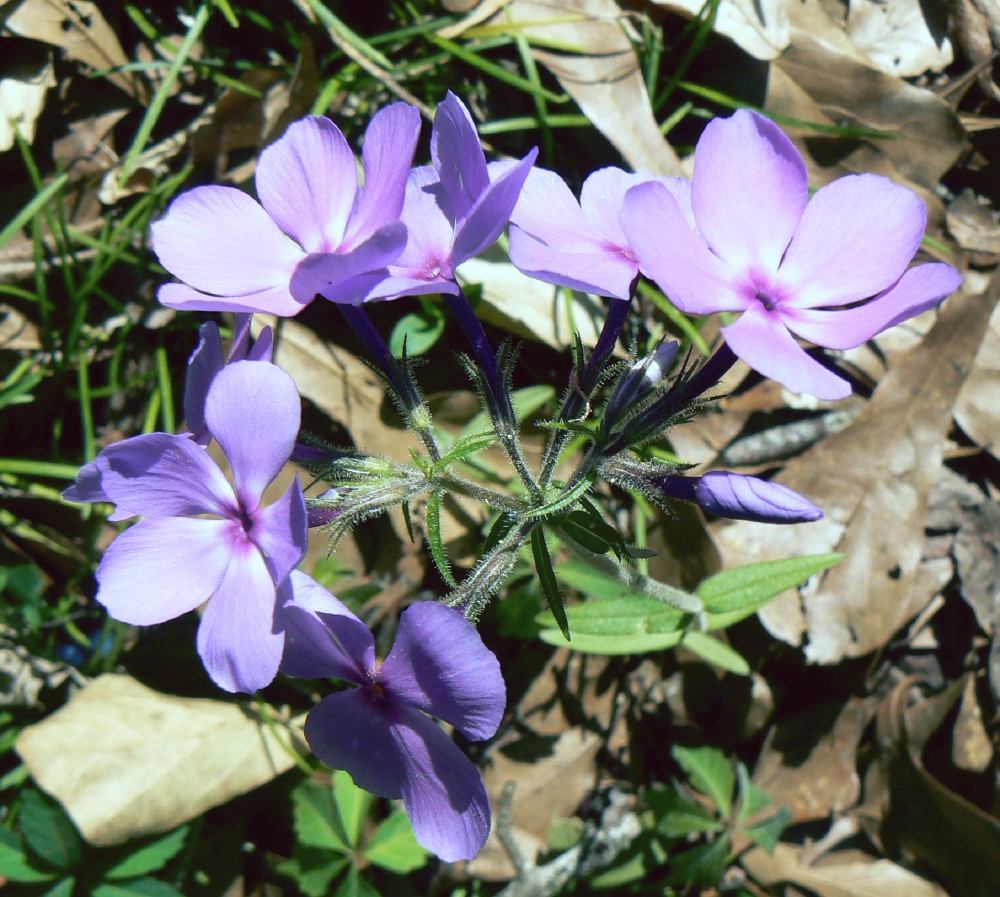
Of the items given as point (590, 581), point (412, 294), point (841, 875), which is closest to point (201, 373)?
point (412, 294)

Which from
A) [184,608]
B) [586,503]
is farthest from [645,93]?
[184,608]

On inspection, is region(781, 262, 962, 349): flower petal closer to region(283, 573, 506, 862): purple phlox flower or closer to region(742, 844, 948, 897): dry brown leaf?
region(283, 573, 506, 862): purple phlox flower

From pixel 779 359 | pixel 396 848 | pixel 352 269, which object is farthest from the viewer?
pixel 396 848

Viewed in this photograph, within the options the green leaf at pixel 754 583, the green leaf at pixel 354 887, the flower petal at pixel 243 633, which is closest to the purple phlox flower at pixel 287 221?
the flower petal at pixel 243 633

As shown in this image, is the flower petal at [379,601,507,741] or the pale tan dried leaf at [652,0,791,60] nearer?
the flower petal at [379,601,507,741]

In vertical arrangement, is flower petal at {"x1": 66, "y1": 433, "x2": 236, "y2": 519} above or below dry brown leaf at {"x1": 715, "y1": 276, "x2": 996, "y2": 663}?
above

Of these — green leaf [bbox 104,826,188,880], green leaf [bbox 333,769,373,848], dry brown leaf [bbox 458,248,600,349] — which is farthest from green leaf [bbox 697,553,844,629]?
green leaf [bbox 104,826,188,880]

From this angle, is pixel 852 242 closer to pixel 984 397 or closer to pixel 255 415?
pixel 255 415
